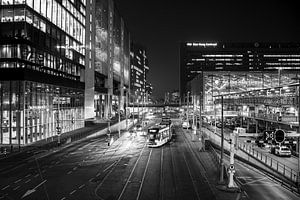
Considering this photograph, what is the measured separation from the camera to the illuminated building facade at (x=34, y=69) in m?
50.8

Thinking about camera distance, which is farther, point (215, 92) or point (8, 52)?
point (215, 92)

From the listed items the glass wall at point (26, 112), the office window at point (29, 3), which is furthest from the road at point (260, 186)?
the office window at point (29, 3)

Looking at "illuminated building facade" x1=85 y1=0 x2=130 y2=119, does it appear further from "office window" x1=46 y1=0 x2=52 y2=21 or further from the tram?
the tram

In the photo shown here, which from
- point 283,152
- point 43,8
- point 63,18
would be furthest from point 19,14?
point 283,152

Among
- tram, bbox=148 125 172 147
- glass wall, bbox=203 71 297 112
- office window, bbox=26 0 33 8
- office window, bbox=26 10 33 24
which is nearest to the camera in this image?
tram, bbox=148 125 172 147

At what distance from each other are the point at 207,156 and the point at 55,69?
132ft

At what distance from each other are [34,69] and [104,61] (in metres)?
60.1

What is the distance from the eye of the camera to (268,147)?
49.1 metres

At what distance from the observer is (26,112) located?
5194 centimetres

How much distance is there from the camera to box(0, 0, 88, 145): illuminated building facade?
50750mm

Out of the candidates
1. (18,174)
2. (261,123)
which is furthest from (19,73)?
(261,123)

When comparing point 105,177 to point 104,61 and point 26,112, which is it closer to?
point 26,112

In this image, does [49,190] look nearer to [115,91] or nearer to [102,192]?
[102,192]

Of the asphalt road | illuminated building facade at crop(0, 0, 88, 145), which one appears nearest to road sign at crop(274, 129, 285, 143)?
the asphalt road
